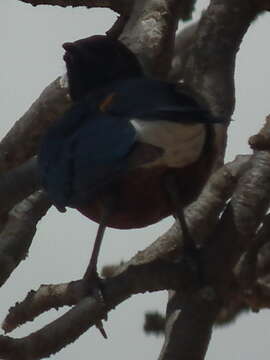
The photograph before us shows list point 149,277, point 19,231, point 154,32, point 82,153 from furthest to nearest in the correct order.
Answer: point 154,32, point 19,231, point 82,153, point 149,277

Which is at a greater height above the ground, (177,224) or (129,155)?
(129,155)

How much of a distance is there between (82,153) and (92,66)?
32.7 inches

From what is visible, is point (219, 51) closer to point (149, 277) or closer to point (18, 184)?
point (18, 184)

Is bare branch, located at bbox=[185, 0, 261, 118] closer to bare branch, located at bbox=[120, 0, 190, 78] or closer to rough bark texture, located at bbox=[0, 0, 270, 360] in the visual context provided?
rough bark texture, located at bbox=[0, 0, 270, 360]

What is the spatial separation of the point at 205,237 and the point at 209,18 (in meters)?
1.17

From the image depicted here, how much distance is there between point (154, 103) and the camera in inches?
147

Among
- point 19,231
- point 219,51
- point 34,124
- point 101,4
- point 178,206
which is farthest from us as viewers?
point 101,4

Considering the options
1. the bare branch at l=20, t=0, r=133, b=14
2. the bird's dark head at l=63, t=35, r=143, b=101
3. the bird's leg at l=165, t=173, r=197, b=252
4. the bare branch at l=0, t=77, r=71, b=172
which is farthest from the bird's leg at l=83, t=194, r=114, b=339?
the bare branch at l=20, t=0, r=133, b=14

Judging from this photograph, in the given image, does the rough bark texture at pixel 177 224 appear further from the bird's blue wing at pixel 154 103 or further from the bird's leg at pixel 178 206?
the bird's blue wing at pixel 154 103

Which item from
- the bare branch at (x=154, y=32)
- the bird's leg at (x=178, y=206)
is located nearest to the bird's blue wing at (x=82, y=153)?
the bird's leg at (x=178, y=206)

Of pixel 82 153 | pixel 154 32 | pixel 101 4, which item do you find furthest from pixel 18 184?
pixel 101 4

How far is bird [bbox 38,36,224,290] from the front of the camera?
141 inches

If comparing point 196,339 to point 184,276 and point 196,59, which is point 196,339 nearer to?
point 184,276

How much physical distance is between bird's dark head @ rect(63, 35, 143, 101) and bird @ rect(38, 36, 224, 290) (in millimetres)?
350
